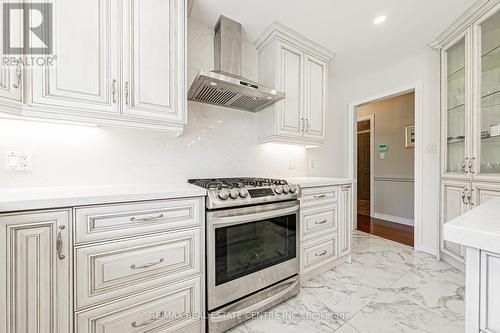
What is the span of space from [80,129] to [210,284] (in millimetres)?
1402

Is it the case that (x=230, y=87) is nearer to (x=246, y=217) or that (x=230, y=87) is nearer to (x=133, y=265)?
(x=246, y=217)

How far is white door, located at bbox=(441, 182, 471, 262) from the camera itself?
211 cm

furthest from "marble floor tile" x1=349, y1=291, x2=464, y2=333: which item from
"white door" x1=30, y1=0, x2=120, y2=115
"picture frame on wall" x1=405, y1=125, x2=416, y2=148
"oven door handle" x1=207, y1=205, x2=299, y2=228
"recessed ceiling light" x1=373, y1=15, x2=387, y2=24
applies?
"picture frame on wall" x1=405, y1=125, x2=416, y2=148

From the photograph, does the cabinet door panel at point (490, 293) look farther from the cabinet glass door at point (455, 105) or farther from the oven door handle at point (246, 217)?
the cabinet glass door at point (455, 105)

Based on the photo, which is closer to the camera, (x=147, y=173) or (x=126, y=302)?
(x=126, y=302)

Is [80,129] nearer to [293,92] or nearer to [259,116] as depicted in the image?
[259,116]

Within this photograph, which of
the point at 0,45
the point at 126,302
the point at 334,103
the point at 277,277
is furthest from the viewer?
the point at 334,103

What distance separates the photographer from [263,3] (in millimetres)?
1821

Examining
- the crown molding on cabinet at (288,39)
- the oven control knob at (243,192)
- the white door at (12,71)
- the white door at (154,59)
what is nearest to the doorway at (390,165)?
the crown molding on cabinet at (288,39)

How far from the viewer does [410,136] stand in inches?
154

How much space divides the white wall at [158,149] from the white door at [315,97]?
42 cm

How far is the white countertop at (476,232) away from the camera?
550 mm

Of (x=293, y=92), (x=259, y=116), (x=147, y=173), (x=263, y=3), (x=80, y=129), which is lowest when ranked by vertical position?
(x=147, y=173)

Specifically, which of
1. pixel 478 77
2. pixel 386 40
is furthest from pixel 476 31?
pixel 386 40
